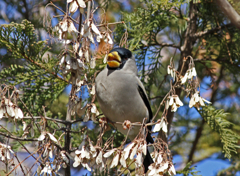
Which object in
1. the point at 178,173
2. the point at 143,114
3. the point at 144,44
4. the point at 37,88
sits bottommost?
the point at 178,173

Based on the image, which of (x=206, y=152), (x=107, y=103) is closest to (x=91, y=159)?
(x=107, y=103)

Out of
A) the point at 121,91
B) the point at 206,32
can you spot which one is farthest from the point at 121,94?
the point at 206,32

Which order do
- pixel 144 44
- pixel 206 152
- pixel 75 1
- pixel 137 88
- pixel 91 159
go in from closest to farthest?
pixel 75 1, pixel 91 159, pixel 137 88, pixel 144 44, pixel 206 152

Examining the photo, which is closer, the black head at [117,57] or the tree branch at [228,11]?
the tree branch at [228,11]

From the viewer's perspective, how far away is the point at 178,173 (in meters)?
2.92

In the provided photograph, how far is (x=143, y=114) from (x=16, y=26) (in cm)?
150

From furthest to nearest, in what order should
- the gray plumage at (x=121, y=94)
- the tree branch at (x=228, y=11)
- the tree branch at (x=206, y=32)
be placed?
the tree branch at (x=206, y=32), the gray plumage at (x=121, y=94), the tree branch at (x=228, y=11)

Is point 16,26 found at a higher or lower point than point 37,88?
higher

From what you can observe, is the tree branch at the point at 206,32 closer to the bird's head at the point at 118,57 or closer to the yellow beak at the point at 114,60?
the bird's head at the point at 118,57

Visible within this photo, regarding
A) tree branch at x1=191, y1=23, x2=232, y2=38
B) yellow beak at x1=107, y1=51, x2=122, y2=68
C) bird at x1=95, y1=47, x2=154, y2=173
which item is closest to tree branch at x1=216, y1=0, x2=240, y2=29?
tree branch at x1=191, y1=23, x2=232, y2=38

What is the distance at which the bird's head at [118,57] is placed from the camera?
3.01 metres

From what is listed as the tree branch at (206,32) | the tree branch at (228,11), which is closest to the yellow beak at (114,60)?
the tree branch at (206,32)

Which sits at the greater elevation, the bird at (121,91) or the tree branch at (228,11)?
the tree branch at (228,11)

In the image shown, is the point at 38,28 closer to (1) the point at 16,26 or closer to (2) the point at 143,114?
(1) the point at 16,26
